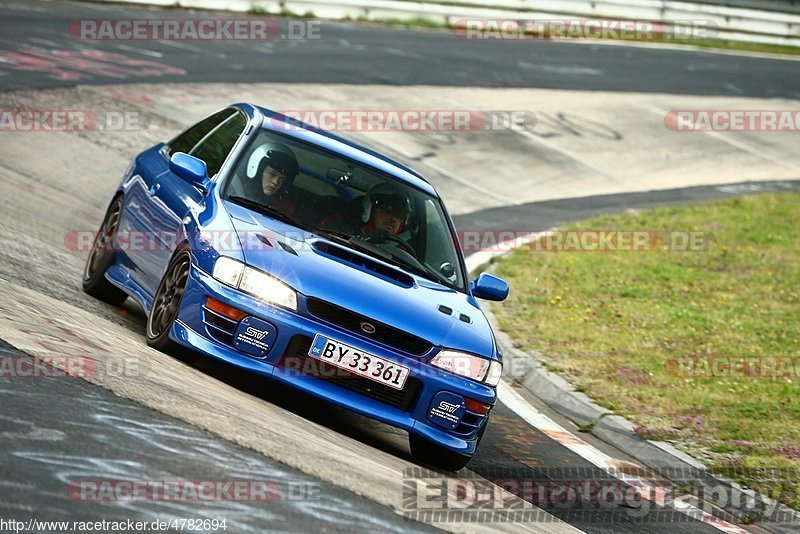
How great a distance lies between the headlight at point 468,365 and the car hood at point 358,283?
0.15 feet

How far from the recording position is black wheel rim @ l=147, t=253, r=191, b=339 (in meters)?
7.17

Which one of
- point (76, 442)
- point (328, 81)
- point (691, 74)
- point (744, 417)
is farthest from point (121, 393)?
point (691, 74)

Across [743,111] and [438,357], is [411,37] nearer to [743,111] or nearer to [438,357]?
[743,111]

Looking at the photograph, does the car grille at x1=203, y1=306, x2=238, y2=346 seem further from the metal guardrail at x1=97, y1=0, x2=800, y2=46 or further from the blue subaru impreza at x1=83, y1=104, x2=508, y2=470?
the metal guardrail at x1=97, y1=0, x2=800, y2=46

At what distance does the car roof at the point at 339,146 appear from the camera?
8.43m

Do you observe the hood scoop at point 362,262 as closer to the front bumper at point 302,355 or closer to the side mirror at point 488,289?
→ the front bumper at point 302,355

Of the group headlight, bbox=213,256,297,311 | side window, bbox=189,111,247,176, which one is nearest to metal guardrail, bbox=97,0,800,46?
side window, bbox=189,111,247,176

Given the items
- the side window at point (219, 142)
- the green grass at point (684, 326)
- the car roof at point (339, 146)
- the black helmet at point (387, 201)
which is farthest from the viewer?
the green grass at point (684, 326)

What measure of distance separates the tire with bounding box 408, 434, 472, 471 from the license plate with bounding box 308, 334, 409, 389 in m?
0.48

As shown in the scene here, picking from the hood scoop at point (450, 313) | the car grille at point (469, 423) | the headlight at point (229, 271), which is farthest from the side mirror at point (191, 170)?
the car grille at point (469, 423)

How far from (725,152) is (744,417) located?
16.4 meters

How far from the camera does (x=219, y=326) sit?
6.83 meters

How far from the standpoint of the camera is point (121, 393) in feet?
19.7

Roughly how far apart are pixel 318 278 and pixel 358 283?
25 cm
